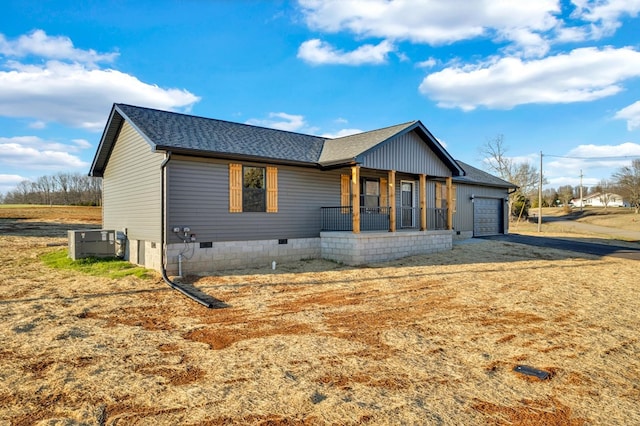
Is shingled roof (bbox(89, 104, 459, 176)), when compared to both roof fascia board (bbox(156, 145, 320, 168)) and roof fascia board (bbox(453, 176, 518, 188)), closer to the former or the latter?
roof fascia board (bbox(156, 145, 320, 168))

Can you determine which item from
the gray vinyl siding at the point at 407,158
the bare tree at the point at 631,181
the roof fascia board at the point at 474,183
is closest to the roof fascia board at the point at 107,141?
the gray vinyl siding at the point at 407,158

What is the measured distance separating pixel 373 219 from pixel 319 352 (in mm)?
10518

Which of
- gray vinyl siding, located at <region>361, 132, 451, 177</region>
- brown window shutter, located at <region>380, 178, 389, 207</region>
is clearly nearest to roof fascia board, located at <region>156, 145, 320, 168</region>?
gray vinyl siding, located at <region>361, 132, 451, 177</region>

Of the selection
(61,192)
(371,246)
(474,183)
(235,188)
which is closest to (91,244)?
(235,188)

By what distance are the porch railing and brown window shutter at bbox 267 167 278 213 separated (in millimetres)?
2096

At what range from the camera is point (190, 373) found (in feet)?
14.1

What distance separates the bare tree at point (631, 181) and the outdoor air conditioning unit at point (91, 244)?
6218cm

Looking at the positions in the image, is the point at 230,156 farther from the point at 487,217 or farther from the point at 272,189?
the point at 487,217

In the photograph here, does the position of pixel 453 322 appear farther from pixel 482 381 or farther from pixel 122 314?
pixel 122 314

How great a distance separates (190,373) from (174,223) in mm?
6881

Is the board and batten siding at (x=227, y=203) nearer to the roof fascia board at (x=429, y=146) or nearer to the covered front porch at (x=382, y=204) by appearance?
the covered front porch at (x=382, y=204)

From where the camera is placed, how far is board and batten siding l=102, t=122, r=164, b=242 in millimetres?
10938

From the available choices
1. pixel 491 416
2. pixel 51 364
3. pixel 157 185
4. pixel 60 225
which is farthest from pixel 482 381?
pixel 60 225

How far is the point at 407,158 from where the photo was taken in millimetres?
14250
